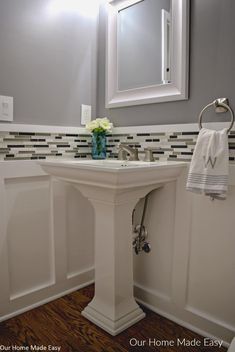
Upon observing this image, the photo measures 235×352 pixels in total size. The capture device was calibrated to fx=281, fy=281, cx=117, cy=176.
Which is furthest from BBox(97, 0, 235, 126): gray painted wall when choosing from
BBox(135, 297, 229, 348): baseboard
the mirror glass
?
BBox(135, 297, 229, 348): baseboard

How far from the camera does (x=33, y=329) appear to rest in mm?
1374

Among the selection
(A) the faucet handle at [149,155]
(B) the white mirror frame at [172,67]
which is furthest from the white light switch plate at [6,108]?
(A) the faucet handle at [149,155]

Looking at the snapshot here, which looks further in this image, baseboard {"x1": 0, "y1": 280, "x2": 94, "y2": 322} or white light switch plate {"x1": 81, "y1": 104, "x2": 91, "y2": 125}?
white light switch plate {"x1": 81, "y1": 104, "x2": 91, "y2": 125}

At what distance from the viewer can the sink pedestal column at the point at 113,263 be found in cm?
132

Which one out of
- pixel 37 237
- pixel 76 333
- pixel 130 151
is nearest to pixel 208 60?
pixel 130 151

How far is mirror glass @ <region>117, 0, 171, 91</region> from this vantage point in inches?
57.6

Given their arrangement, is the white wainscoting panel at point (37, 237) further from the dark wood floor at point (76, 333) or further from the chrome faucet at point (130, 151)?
the chrome faucet at point (130, 151)

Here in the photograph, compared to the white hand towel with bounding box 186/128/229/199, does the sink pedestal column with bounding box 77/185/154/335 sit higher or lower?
lower

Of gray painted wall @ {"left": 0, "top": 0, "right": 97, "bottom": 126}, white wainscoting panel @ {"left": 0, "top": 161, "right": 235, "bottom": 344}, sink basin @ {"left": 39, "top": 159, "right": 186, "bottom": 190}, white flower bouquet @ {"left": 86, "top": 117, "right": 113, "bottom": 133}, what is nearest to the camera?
sink basin @ {"left": 39, "top": 159, "right": 186, "bottom": 190}

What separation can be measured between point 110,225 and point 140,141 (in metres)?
0.51

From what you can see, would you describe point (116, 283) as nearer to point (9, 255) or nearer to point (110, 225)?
point (110, 225)

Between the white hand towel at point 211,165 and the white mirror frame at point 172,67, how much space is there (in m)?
0.32

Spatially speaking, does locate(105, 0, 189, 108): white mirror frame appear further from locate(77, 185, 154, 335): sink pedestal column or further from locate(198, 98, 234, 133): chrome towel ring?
locate(77, 185, 154, 335): sink pedestal column

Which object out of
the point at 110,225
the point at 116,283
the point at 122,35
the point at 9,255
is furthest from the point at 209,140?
the point at 9,255
